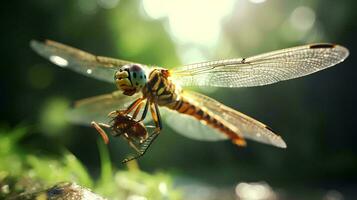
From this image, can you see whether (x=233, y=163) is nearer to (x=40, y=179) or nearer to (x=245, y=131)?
(x=245, y=131)

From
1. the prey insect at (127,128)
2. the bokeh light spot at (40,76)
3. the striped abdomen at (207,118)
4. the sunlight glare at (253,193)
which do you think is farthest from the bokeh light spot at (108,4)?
the prey insect at (127,128)

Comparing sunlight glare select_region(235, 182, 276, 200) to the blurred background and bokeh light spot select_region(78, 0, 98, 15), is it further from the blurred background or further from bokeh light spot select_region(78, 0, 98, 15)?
bokeh light spot select_region(78, 0, 98, 15)

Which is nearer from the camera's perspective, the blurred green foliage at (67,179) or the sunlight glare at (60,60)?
the blurred green foliage at (67,179)

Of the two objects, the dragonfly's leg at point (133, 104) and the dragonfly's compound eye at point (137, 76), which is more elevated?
the dragonfly's compound eye at point (137, 76)

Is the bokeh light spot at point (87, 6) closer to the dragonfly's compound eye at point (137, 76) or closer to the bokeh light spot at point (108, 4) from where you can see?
the bokeh light spot at point (108, 4)

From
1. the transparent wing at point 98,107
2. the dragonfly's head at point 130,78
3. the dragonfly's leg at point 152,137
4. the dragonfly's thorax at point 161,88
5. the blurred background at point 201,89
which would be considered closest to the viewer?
the dragonfly's leg at point 152,137

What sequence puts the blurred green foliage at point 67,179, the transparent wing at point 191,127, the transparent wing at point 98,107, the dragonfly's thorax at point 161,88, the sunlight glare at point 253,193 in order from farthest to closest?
the sunlight glare at point 253,193 < the transparent wing at point 191,127 < the transparent wing at point 98,107 < the dragonfly's thorax at point 161,88 < the blurred green foliage at point 67,179

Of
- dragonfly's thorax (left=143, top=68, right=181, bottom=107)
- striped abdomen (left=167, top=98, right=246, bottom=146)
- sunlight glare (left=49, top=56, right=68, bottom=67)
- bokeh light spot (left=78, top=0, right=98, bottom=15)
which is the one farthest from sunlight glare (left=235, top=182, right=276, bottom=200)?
bokeh light spot (left=78, top=0, right=98, bottom=15)
